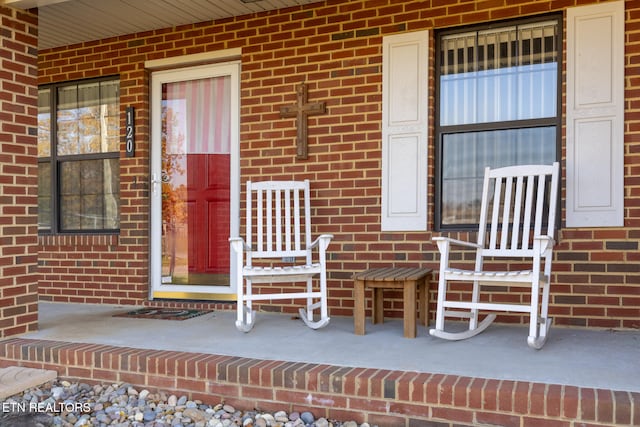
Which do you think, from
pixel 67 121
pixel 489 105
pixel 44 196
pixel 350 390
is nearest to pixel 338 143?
pixel 489 105

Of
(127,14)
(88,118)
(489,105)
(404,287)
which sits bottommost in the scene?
(404,287)

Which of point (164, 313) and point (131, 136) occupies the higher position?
point (131, 136)

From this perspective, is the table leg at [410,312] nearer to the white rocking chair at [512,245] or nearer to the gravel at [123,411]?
the white rocking chair at [512,245]

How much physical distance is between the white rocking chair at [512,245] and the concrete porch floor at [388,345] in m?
0.15

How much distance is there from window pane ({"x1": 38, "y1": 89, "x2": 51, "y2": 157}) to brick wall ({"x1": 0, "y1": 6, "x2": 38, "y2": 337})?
169cm

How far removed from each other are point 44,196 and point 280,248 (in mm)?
2654

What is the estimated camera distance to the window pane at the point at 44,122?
5.15 metres

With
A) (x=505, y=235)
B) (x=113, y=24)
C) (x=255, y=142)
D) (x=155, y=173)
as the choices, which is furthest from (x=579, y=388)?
(x=113, y=24)

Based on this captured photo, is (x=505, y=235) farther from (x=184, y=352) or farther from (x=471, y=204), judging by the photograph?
(x=184, y=352)

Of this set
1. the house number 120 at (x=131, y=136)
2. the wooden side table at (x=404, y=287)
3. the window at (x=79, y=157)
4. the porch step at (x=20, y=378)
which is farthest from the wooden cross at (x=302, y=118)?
the porch step at (x=20, y=378)

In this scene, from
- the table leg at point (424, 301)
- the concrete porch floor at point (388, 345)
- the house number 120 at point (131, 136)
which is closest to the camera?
the concrete porch floor at point (388, 345)

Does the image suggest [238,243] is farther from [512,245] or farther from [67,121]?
[67,121]

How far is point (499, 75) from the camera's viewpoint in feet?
12.2

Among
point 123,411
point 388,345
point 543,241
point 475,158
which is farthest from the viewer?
point 475,158
